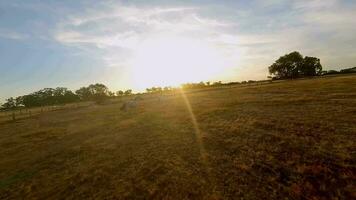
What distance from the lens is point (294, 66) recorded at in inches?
5000

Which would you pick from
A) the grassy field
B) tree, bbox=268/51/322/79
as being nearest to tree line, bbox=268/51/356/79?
tree, bbox=268/51/322/79

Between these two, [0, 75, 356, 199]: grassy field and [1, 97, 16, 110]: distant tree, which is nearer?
[0, 75, 356, 199]: grassy field

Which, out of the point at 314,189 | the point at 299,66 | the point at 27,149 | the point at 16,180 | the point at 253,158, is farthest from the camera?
the point at 299,66

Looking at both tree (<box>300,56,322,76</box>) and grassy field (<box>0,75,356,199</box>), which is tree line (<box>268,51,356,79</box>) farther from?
grassy field (<box>0,75,356,199</box>)

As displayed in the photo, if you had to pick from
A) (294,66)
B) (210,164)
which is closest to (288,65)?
(294,66)

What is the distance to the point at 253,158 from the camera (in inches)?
520

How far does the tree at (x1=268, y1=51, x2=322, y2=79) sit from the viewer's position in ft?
398

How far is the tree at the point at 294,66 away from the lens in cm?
12138

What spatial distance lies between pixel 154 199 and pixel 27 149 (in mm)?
18190

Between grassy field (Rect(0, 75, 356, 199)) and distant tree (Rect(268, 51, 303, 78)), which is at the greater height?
distant tree (Rect(268, 51, 303, 78))

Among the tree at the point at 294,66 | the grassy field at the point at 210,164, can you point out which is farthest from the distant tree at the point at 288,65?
the grassy field at the point at 210,164

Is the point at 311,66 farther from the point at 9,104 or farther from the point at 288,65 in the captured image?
the point at 9,104

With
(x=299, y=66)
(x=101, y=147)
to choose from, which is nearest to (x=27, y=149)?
(x=101, y=147)

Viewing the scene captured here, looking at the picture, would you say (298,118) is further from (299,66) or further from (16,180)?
(299,66)
